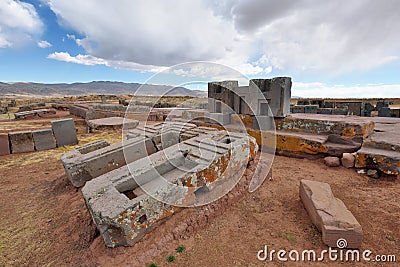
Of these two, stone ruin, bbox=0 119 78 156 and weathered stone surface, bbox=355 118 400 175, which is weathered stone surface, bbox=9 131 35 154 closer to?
stone ruin, bbox=0 119 78 156

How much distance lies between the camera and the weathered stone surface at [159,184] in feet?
6.66

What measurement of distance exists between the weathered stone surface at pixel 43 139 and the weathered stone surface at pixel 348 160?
841 centimetres

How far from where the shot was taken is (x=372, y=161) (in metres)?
3.83

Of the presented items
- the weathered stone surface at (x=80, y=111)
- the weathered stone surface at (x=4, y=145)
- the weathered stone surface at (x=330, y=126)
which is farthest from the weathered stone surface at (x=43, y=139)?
the weathered stone surface at (x=330, y=126)

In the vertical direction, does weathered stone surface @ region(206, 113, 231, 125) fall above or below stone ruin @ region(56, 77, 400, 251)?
above

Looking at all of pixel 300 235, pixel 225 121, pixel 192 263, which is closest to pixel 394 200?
pixel 300 235

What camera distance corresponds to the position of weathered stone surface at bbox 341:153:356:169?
4117 millimetres

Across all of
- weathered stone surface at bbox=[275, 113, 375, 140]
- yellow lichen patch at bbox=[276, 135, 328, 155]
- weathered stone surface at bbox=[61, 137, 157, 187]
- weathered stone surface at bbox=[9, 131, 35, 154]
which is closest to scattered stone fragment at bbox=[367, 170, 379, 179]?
yellow lichen patch at bbox=[276, 135, 328, 155]

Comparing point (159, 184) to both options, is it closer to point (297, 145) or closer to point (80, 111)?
point (297, 145)

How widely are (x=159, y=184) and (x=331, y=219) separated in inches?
80.2

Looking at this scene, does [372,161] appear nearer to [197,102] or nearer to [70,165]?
[70,165]

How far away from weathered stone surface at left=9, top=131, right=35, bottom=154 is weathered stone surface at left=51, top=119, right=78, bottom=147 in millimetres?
671

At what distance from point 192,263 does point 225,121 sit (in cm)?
549

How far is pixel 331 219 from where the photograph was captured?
2.15 m
